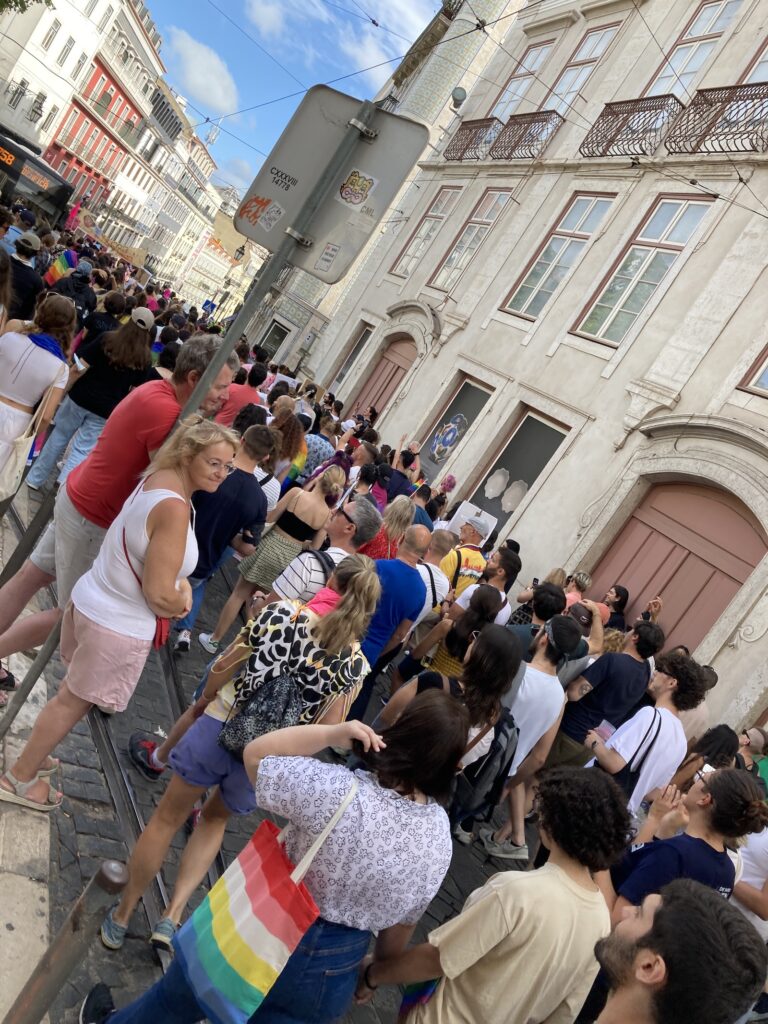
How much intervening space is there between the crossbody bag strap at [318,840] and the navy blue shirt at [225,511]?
3082mm

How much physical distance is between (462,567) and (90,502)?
3689 mm

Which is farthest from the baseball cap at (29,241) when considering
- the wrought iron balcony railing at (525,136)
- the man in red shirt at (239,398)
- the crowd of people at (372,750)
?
the wrought iron balcony railing at (525,136)

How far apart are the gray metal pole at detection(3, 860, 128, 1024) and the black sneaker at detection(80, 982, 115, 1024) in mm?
373

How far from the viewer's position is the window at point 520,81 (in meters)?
18.1

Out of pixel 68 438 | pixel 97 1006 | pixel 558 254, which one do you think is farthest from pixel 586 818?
pixel 558 254

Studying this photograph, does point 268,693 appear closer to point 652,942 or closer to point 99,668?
point 99,668

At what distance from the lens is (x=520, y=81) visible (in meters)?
18.7

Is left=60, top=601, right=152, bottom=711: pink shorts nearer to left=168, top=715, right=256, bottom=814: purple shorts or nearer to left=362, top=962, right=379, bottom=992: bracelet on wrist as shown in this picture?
left=168, top=715, right=256, bottom=814: purple shorts

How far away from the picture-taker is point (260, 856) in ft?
7.79

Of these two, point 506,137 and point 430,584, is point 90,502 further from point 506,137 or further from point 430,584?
point 506,137

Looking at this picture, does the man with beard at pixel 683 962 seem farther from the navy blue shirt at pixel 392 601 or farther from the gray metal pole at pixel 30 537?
the gray metal pole at pixel 30 537

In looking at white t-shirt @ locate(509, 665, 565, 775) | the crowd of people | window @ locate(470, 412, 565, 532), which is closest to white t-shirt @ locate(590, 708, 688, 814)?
the crowd of people

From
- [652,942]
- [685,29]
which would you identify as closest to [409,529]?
[652,942]

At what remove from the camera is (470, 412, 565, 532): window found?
530 inches
